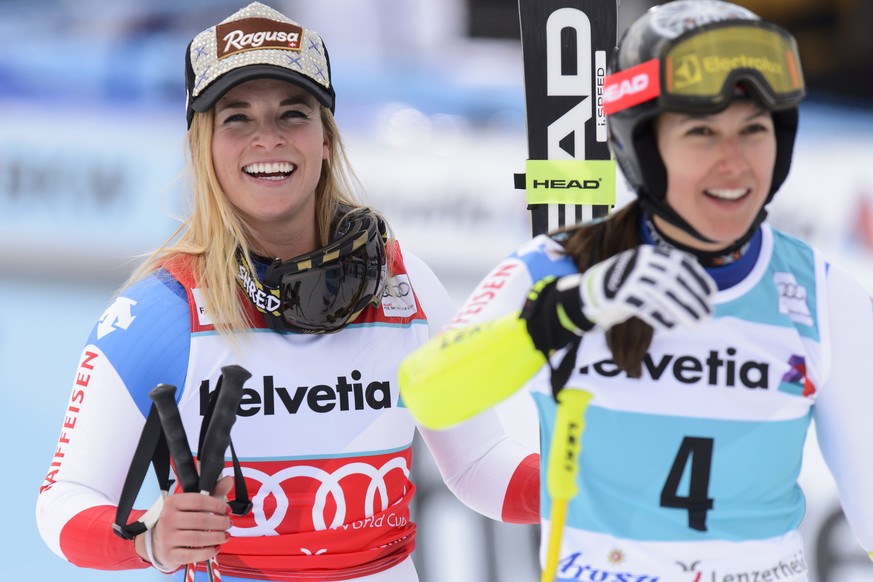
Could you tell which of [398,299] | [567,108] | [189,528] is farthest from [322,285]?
[567,108]

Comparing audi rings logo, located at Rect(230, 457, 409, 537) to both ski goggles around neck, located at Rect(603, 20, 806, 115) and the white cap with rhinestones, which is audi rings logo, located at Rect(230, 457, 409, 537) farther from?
A: ski goggles around neck, located at Rect(603, 20, 806, 115)

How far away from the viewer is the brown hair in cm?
187

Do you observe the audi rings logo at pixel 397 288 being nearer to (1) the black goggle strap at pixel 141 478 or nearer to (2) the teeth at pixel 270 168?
(2) the teeth at pixel 270 168

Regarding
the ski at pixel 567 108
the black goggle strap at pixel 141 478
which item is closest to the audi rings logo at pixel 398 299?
the ski at pixel 567 108

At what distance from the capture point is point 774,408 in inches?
74.7

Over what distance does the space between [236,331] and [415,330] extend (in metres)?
0.38

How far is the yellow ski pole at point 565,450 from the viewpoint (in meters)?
1.85

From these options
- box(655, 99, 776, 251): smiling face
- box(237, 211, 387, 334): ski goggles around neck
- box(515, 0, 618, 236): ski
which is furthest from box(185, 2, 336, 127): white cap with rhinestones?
box(655, 99, 776, 251): smiling face

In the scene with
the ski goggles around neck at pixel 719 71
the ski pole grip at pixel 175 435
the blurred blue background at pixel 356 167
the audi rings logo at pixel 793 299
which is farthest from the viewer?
the blurred blue background at pixel 356 167

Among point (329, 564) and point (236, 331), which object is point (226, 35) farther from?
point (329, 564)

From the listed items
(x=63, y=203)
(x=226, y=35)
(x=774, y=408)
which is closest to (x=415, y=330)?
(x=226, y=35)

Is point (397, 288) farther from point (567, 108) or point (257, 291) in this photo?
point (567, 108)

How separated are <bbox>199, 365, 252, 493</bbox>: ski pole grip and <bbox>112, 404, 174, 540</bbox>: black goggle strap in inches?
3.9

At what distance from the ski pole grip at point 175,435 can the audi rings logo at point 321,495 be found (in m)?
0.23
